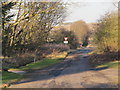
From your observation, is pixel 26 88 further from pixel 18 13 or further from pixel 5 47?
pixel 18 13

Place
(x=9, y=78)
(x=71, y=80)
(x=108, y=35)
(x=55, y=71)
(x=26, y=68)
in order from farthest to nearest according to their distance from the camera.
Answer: (x=108, y=35)
(x=26, y=68)
(x=55, y=71)
(x=9, y=78)
(x=71, y=80)

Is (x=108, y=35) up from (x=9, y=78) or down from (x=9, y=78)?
up

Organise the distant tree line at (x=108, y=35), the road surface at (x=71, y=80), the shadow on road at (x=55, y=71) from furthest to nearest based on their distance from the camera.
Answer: the distant tree line at (x=108, y=35)
the shadow on road at (x=55, y=71)
the road surface at (x=71, y=80)

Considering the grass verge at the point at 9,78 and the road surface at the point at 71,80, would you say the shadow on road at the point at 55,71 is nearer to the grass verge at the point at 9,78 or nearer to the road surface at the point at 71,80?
the road surface at the point at 71,80

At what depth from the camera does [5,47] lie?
18203 mm

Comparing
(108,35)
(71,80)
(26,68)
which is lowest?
(26,68)

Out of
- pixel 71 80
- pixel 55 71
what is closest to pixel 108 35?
pixel 55 71

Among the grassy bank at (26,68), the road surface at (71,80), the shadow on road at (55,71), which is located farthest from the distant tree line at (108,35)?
the road surface at (71,80)

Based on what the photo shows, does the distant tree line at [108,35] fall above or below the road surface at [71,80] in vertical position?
above

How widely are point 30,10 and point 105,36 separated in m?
14.5

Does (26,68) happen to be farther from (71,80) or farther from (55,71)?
(71,80)

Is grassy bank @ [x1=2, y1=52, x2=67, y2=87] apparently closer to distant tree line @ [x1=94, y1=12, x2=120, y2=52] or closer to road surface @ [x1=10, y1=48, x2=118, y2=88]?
road surface @ [x1=10, y1=48, x2=118, y2=88]

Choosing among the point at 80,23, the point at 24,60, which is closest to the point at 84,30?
the point at 80,23

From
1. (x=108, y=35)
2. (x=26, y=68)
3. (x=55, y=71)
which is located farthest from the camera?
(x=108, y=35)
